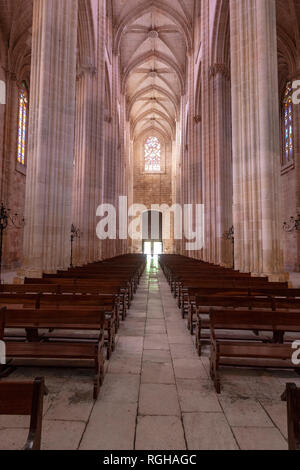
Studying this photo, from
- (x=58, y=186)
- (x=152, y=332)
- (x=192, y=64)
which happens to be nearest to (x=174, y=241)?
(x=192, y=64)

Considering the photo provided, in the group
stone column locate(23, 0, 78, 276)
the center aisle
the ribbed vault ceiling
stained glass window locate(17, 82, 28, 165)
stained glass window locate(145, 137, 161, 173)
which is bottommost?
the center aisle

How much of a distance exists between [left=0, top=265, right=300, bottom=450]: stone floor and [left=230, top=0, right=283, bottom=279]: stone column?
5463mm

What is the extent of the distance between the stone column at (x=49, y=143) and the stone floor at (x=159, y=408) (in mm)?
5490

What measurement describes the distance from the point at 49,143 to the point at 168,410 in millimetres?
8120

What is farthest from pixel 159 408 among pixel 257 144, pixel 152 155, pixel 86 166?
Result: pixel 152 155

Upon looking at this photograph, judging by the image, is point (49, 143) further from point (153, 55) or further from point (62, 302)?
point (153, 55)

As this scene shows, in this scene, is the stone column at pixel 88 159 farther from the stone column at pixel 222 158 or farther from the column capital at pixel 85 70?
the stone column at pixel 222 158

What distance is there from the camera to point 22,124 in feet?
59.1

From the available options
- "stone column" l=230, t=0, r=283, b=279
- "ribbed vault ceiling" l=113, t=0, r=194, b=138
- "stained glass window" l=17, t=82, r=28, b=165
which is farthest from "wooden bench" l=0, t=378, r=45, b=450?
"ribbed vault ceiling" l=113, t=0, r=194, b=138

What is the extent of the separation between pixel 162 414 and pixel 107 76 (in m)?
22.3

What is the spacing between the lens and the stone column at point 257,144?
8.09m

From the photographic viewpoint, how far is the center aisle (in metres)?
1.96

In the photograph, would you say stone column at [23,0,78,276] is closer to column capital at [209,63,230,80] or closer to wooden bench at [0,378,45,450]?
wooden bench at [0,378,45,450]

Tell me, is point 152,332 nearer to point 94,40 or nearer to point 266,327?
point 266,327
